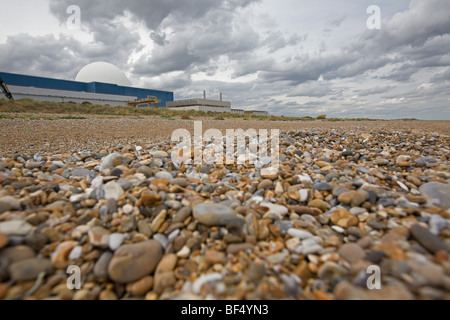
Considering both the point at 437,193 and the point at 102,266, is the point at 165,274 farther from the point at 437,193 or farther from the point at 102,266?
the point at 437,193

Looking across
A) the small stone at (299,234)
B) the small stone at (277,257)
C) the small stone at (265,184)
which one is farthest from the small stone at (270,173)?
the small stone at (277,257)

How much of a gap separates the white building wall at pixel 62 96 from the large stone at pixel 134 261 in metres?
41.9

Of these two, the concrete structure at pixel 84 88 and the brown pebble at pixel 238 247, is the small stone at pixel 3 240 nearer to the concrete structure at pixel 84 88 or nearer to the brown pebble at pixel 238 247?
the brown pebble at pixel 238 247

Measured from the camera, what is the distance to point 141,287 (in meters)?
1.44

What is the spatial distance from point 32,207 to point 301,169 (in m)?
2.89

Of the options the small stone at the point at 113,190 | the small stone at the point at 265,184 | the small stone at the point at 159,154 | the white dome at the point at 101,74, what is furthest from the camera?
the white dome at the point at 101,74

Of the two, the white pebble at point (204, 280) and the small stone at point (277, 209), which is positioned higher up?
the small stone at point (277, 209)

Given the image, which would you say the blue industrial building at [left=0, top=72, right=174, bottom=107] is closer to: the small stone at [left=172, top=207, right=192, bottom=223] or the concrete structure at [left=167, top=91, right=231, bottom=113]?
the concrete structure at [left=167, top=91, right=231, bottom=113]

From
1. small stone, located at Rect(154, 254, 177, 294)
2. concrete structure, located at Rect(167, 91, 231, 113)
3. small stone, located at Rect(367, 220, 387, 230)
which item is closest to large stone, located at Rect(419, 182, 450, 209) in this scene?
small stone, located at Rect(367, 220, 387, 230)

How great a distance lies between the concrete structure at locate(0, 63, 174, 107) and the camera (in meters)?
33.6

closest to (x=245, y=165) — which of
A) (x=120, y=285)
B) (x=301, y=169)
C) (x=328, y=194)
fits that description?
(x=301, y=169)

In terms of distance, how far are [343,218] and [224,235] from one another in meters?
1.01

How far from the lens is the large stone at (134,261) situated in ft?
4.81

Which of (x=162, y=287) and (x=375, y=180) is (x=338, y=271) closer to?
(x=162, y=287)
